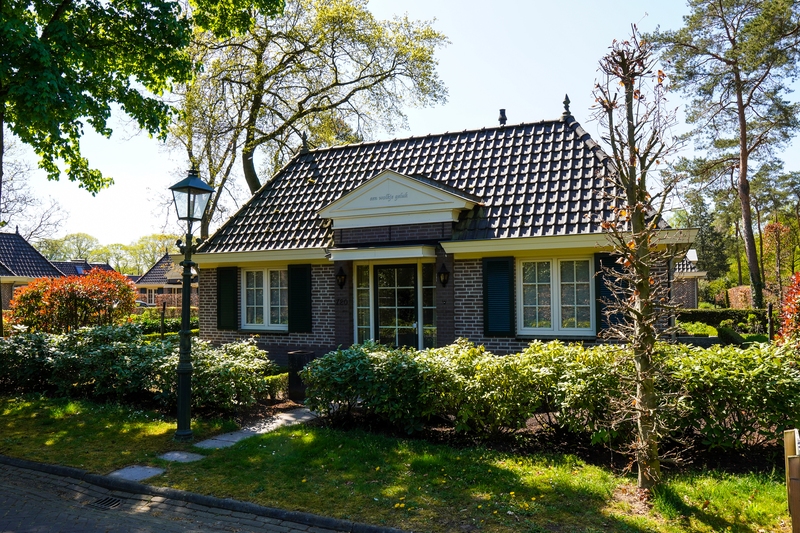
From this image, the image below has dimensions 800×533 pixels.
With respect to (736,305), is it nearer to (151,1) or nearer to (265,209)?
(265,209)

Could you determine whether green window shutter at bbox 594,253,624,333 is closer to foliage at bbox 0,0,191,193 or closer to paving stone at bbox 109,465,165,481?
paving stone at bbox 109,465,165,481

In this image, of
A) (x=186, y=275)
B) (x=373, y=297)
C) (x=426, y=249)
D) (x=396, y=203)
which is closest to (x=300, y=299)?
(x=373, y=297)

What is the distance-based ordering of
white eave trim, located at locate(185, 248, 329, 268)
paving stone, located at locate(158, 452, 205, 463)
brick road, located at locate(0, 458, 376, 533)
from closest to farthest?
brick road, located at locate(0, 458, 376, 533) < paving stone, located at locate(158, 452, 205, 463) < white eave trim, located at locate(185, 248, 329, 268)

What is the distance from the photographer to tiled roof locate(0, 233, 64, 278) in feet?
101

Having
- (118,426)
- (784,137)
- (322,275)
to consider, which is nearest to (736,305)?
(784,137)

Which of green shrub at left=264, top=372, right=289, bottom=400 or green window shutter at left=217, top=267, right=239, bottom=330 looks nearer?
green shrub at left=264, top=372, right=289, bottom=400

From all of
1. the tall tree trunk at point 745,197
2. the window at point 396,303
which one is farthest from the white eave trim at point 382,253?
the tall tree trunk at point 745,197

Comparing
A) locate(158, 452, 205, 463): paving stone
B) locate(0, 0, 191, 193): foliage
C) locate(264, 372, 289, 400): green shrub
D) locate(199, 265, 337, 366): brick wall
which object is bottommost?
A: locate(158, 452, 205, 463): paving stone

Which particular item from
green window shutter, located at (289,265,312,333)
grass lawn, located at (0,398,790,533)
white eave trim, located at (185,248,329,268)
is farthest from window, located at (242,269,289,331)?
grass lawn, located at (0,398,790,533)

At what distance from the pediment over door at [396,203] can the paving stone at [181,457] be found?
6421mm

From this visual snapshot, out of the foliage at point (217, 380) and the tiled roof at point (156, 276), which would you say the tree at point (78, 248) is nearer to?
the tiled roof at point (156, 276)

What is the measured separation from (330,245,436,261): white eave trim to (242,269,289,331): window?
2013mm

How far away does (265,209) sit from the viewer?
15.0 metres

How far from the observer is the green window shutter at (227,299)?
14.3 meters
